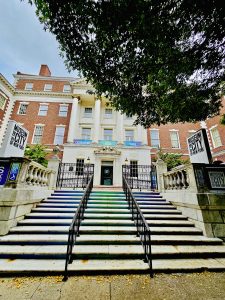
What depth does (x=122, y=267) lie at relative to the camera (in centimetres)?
347

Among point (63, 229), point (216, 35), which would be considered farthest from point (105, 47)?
point (63, 229)

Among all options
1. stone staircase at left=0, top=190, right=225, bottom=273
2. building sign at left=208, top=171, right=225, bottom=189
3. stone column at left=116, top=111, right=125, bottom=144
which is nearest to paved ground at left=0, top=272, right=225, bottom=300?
stone staircase at left=0, top=190, right=225, bottom=273

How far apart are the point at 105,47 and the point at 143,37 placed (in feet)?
4.49

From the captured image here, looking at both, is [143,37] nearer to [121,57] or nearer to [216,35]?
[121,57]

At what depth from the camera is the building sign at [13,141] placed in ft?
17.3

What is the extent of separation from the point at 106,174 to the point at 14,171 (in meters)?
15.3

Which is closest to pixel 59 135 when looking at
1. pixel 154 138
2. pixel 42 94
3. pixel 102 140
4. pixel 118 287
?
pixel 102 140

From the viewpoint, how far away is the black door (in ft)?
65.7

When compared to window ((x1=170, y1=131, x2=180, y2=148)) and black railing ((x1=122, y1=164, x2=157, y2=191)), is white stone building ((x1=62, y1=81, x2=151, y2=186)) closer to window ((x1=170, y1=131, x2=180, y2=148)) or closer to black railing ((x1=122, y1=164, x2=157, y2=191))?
black railing ((x1=122, y1=164, x2=157, y2=191))

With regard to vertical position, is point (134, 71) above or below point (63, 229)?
above

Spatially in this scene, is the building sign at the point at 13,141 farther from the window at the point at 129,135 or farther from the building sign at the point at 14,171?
the window at the point at 129,135

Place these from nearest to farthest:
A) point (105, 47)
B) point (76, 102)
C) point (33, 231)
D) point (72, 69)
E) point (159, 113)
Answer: point (33, 231) < point (105, 47) < point (72, 69) < point (159, 113) < point (76, 102)

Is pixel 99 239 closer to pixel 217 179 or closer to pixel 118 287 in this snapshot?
pixel 118 287

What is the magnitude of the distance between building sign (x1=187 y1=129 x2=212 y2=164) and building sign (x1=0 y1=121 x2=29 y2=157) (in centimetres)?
689
